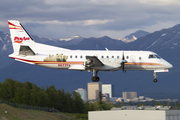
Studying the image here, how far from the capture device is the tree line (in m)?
97.7

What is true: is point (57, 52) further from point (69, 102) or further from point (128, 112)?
point (69, 102)

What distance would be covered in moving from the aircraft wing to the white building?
834 cm

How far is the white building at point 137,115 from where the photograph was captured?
42.0 meters

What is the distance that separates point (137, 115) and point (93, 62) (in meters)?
11.2

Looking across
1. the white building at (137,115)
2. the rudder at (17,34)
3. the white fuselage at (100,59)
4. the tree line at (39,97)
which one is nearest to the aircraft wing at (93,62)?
the white fuselage at (100,59)

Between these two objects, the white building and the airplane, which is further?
the airplane

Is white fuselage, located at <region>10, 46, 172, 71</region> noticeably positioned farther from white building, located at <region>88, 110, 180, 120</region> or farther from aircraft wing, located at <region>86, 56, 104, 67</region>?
white building, located at <region>88, 110, 180, 120</region>

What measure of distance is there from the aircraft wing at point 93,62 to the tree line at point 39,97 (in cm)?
5003

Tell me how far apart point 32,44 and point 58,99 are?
55.3 meters

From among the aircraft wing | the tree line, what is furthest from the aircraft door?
the tree line

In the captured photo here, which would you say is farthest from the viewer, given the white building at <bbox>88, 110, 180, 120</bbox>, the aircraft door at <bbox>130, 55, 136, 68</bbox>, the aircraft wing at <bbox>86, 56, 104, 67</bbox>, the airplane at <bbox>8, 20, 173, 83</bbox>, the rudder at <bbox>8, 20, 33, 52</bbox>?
the rudder at <bbox>8, 20, 33, 52</bbox>

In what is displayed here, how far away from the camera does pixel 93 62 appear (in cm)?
5044

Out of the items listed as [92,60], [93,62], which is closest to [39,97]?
[93,62]

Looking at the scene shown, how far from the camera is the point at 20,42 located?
2199 inches
